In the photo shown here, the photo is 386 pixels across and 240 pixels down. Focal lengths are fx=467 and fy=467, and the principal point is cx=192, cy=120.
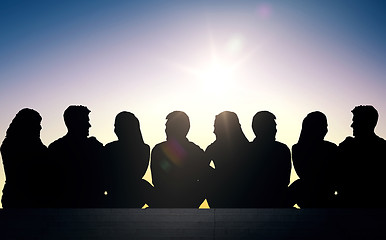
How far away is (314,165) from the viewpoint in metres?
8.99

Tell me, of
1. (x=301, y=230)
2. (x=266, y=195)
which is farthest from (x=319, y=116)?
(x=301, y=230)

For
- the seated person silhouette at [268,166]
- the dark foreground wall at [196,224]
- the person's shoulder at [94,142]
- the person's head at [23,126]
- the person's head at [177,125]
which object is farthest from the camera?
the person's head at [23,126]

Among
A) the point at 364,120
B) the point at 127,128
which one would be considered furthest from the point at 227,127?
the point at 364,120

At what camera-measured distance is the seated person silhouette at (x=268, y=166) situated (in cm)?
891

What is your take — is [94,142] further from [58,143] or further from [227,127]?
[227,127]

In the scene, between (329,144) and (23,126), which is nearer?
(329,144)

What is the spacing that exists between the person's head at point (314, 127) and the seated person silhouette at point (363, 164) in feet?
1.76

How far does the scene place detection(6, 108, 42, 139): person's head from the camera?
9508 millimetres

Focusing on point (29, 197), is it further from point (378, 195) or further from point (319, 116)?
point (378, 195)

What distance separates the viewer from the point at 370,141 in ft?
29.8

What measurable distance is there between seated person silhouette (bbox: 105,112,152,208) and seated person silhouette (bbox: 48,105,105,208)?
231 millimetres

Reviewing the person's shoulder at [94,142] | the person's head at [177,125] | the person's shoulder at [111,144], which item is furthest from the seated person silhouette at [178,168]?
the person's shoulder at [94,142]

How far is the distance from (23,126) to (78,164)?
1.45 meters

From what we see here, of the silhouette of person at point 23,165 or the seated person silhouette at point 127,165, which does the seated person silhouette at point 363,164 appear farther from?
the silhouette of person at point 23,165
